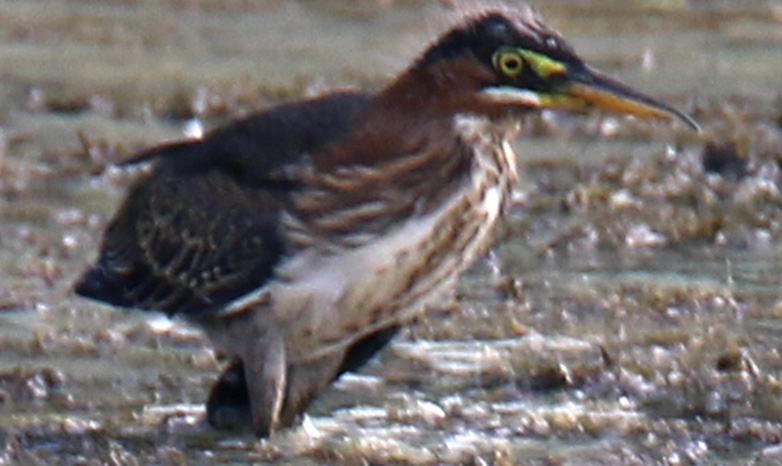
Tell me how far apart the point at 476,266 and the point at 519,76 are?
8.65 ft

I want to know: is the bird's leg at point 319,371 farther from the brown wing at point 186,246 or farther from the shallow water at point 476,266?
the brown wing at point 186,246

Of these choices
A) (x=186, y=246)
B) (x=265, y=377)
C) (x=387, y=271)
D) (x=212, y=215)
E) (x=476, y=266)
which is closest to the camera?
(x=387, y=271)

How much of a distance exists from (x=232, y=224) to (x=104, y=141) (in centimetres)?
432

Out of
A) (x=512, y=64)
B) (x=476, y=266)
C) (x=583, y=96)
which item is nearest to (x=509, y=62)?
(x=512, y=64)

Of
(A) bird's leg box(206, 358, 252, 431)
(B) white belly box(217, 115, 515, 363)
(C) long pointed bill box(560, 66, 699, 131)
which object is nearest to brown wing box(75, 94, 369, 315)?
(B) white belly box(217, 115, 515, 363)

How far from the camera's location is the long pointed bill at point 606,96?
24.2ft

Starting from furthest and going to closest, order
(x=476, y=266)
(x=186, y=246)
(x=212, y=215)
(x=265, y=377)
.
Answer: (x=476, y=266), (x=186, y=246), (x=212, y=215), (x=265, y=377)

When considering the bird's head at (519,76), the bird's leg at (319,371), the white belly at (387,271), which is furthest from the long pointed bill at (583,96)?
the bird's leg at (319,371)

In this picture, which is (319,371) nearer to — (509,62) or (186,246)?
(186,246)

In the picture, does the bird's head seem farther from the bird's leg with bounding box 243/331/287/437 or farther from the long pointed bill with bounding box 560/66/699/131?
the bird's leg with bounding box 243/331/287/437

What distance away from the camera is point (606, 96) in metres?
7.38

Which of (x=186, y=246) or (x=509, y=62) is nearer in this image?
(x=509, y=62)

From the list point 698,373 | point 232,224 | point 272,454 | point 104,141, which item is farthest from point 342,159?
point 104,141

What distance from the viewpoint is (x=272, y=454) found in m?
7.77
